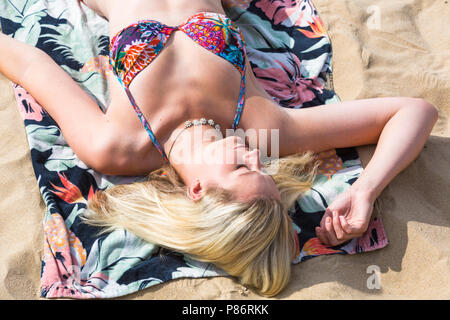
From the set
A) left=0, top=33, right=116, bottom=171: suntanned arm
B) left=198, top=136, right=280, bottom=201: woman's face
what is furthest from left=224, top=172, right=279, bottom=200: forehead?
left=0, top=33, right=116, bottom=171: suntanned arm

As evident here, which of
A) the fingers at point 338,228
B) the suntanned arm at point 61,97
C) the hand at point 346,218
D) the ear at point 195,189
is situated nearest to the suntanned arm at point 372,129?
the hand at point 346,218

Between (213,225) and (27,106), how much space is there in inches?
62.6

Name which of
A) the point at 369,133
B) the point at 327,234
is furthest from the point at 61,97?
the point at 369,133

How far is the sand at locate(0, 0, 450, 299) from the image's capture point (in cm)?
257

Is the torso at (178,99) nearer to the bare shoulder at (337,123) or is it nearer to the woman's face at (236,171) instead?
the bare shoulder at (337,123)

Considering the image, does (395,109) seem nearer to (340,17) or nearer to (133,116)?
(340,17)

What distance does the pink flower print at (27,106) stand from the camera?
326cm

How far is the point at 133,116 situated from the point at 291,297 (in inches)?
50.4

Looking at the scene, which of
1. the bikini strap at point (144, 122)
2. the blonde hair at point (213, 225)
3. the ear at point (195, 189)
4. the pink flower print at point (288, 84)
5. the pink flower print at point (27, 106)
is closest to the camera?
the blonde hair at point (213, 225)

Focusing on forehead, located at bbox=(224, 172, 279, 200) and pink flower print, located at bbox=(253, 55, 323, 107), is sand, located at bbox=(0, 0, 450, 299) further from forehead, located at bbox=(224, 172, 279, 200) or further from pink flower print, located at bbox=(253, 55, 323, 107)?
forehead, located at bbox=(224, 172, 279, 200)

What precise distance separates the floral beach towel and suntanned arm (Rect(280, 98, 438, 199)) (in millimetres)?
177

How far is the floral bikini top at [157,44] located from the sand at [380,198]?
2.54 ft

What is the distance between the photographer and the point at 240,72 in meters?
3.05

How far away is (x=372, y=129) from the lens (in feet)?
10.4
